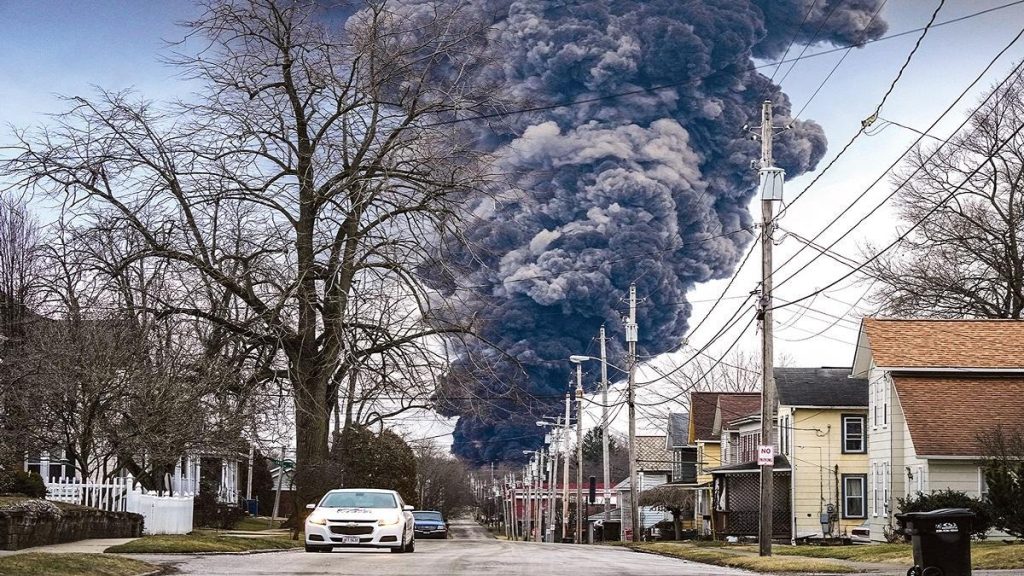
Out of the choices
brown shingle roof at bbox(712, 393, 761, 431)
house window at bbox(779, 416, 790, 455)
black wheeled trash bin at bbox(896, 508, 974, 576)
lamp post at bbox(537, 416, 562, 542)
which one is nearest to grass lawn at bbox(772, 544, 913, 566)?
black wheeled trash bin at bbox(896, 508, 974, 576)

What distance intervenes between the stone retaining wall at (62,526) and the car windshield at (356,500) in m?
4.67

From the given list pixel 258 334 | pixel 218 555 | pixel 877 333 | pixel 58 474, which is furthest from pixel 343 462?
pixel 218 555

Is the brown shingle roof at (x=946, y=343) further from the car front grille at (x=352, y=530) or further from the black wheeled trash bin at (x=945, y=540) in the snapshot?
the black wheeled trash bin at (x=945, y=540)

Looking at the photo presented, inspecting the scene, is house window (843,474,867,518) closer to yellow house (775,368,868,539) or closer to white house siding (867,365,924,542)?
yellow house (775,368,868,539)

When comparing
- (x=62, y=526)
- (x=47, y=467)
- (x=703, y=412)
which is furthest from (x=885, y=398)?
(x=703, y=412)

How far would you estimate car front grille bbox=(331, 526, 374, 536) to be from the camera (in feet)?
81.5

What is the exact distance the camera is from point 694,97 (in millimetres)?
98125

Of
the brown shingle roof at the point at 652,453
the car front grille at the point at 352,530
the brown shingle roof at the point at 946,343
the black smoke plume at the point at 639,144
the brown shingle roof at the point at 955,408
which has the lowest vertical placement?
the car front grille at the point at 352,530

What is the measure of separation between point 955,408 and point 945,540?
79.5ft

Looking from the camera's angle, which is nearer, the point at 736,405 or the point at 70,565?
the point at 70,565

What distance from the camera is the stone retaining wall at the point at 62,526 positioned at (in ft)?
66.6

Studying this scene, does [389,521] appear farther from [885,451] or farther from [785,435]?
[785,435]

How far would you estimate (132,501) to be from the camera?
1203 inches

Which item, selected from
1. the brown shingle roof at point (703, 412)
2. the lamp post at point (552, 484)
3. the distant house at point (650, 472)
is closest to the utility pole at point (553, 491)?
the lamp post at point (552, 484)
